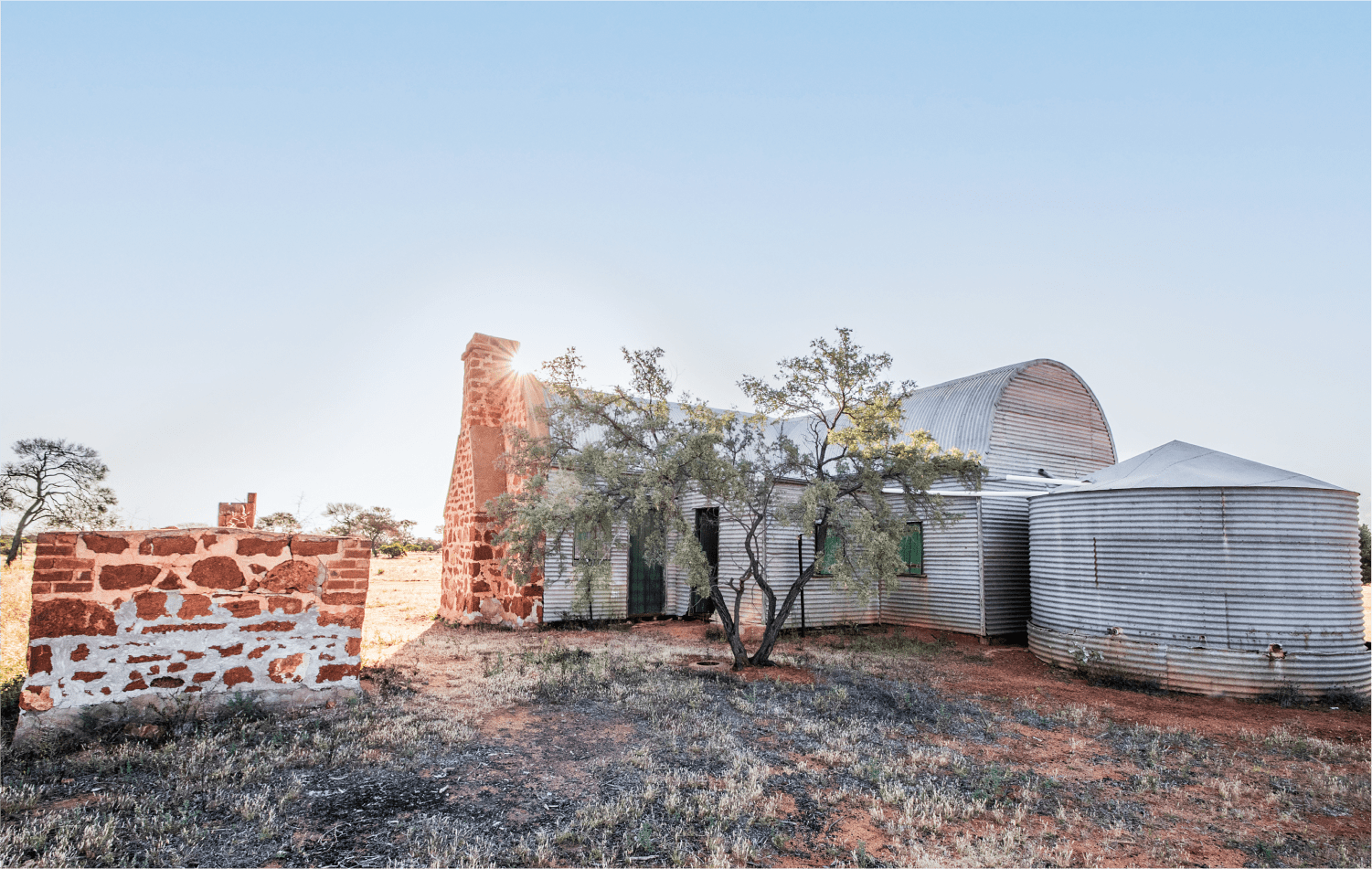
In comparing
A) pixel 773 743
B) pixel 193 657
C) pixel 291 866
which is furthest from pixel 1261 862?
pixel 193 657

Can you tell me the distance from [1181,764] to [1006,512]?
30.3ft

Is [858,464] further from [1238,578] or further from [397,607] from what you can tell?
[397,607]

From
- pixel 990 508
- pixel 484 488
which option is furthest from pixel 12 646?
pixel 990 508

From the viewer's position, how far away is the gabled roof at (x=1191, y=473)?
33.3 ft

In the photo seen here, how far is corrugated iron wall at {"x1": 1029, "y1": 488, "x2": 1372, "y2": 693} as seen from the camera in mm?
9805

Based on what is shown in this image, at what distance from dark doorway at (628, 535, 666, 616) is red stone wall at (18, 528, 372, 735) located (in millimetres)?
9176

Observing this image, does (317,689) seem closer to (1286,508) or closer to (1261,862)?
(1261,862)

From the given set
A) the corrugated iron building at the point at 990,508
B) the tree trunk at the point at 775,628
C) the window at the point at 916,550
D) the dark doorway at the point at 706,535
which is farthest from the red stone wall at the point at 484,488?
the window at the point at 916,550

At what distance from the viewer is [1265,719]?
8.80 meters

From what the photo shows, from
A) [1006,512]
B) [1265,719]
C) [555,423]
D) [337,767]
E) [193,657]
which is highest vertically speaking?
[555,423]

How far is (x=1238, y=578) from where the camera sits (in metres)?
9.90

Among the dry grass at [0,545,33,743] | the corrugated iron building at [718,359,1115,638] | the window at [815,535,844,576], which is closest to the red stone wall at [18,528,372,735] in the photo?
the dry grass at [0,545,33,743]

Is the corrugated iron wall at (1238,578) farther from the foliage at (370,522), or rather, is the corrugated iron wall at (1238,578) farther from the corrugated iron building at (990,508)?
the foliage at (370,522)

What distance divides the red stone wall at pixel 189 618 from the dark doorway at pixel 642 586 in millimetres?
9176
